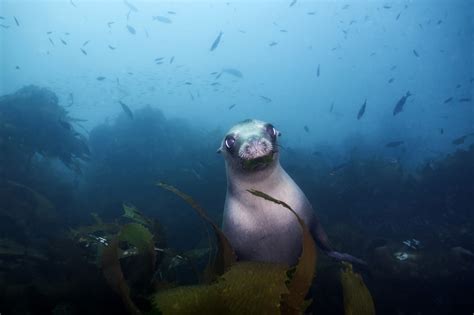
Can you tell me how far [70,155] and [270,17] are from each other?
89757mm

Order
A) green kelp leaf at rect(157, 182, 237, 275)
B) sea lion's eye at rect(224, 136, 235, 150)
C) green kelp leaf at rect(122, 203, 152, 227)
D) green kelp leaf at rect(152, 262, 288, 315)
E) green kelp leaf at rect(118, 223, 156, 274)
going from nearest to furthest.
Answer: green kelp leaf at rect(152, 262, 288, 315)
green kelp leaf at rect(157, 182, 237, 275)
green kelp leaf at rect(118, 223, 156, 274)
sea lion's eye at rect(224, 136, 235, 150)
green kelp leaf at rect(122, 203, 152, 227)

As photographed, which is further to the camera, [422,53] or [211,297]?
[422,53]

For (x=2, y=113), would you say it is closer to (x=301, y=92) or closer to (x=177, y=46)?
(x=177, y=46)

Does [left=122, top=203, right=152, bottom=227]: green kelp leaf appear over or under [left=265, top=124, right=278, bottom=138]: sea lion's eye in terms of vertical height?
under

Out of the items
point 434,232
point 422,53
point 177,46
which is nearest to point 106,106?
point 177,46

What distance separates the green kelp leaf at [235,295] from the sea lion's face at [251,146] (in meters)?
1.08

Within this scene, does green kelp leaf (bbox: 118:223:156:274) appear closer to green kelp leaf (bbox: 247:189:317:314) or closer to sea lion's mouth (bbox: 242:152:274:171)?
sea lion's mouth (bbox: 242:152:274:171)

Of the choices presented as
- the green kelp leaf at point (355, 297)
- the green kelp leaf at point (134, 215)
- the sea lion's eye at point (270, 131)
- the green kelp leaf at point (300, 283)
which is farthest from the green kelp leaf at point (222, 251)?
the green kelp leaf at point (134, 215)

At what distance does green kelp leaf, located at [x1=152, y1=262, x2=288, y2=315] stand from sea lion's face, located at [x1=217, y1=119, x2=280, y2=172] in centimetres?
108

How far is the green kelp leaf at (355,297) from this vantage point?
1553mm

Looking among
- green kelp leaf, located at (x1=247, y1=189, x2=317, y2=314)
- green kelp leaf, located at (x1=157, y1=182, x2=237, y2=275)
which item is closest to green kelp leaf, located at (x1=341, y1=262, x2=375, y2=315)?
green kelp leaf, located at (x1=247, y1=189, x2=317, y2=314)

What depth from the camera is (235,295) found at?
1295mm

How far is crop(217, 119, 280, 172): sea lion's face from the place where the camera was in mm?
2393

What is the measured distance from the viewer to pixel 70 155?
29.2ft
